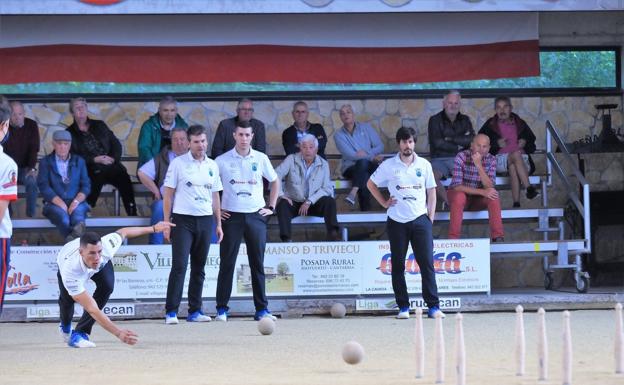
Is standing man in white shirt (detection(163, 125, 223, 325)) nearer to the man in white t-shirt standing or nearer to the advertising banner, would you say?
the advertising banner

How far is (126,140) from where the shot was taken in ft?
58.5

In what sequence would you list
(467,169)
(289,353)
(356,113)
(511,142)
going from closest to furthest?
(289,353), (467,169), (511,142), (356,113)

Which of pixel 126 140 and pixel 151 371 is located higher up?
pixel 126 140

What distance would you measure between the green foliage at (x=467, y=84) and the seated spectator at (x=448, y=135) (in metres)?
1.42

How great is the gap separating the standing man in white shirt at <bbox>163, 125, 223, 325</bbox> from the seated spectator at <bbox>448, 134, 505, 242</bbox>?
3.52 meters

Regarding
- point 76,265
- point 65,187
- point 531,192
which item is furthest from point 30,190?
point 531,192

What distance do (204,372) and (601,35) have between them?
1085cm

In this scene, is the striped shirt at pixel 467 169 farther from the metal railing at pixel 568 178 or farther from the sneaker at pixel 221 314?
the sneaker at pixel 221 314

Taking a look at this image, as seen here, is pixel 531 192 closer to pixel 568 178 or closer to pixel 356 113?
pixel 568 178

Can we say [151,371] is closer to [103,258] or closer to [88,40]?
[103,258]

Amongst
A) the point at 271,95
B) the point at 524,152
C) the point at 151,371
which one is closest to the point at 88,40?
the point at 271,95

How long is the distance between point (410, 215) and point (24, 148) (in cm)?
540

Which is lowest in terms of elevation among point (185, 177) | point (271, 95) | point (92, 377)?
point (92, 377)

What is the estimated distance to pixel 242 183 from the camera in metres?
14.0
